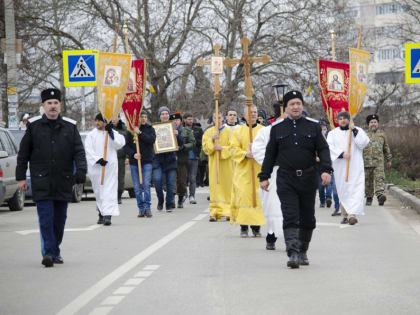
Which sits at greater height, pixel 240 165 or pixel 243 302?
pixel 240 165

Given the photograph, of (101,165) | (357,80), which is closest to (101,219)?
(101,165)

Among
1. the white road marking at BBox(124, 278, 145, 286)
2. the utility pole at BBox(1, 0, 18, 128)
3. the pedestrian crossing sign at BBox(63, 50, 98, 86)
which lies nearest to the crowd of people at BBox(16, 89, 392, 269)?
the white road marking at BBox(124, 278, 145, 286)

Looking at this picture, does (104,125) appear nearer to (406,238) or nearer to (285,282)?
(406,238)

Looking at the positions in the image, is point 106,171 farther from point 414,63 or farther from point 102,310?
point 102,310

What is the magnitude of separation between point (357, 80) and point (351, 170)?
6.97ft

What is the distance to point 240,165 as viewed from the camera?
44.9ft

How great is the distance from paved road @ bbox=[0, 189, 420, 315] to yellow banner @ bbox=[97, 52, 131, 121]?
286 centimetres

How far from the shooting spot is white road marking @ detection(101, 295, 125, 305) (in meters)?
8.17

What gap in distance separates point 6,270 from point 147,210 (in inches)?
297

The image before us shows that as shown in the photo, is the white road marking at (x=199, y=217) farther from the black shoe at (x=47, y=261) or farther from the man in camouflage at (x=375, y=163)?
the black shoe at (x=47, y=261)

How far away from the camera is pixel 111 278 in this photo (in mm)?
9688

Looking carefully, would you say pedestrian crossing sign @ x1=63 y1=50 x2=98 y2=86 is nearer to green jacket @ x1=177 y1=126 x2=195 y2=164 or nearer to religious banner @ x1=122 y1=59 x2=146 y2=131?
green jacket @ x1=177 y1=126 x2=195 y2=164

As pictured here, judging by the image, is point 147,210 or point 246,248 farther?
point 147,210

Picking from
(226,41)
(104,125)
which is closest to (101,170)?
(104,125)
